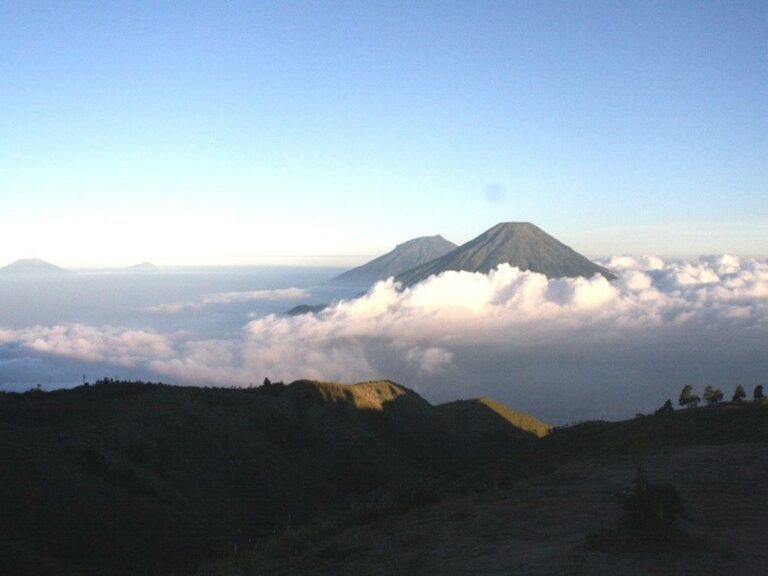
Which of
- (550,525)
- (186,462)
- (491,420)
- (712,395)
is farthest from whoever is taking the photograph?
(491,420)

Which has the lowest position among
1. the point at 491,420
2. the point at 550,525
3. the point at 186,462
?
the point at 491,420

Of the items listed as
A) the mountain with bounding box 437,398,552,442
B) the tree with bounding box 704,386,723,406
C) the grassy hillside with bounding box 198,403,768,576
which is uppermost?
the grassy hillside with bounding box 198,403,768,576

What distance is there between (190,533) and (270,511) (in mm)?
14946

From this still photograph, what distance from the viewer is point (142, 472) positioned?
153 feet

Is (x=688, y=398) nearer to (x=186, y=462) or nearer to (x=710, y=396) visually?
(x=710, y=396)

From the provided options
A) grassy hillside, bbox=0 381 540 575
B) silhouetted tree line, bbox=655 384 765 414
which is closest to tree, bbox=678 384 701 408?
silhouetted tree line, bbox=655 384 765 414

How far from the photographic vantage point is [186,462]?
175 ft

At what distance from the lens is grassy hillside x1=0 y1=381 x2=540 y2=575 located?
2944 centimetres

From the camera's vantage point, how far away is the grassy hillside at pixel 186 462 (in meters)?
29.4

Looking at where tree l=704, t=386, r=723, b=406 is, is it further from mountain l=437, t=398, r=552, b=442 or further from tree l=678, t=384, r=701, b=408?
mountain l=437, t=398, r=552, b=442

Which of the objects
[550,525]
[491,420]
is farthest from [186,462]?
[491,420]

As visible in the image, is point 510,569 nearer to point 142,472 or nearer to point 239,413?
point 142,472

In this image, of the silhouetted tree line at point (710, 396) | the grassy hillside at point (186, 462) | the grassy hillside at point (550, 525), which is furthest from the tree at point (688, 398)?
the grassy hillside at point (550, 525)

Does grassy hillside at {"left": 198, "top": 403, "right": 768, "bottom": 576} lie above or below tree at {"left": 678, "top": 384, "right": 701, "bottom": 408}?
above
